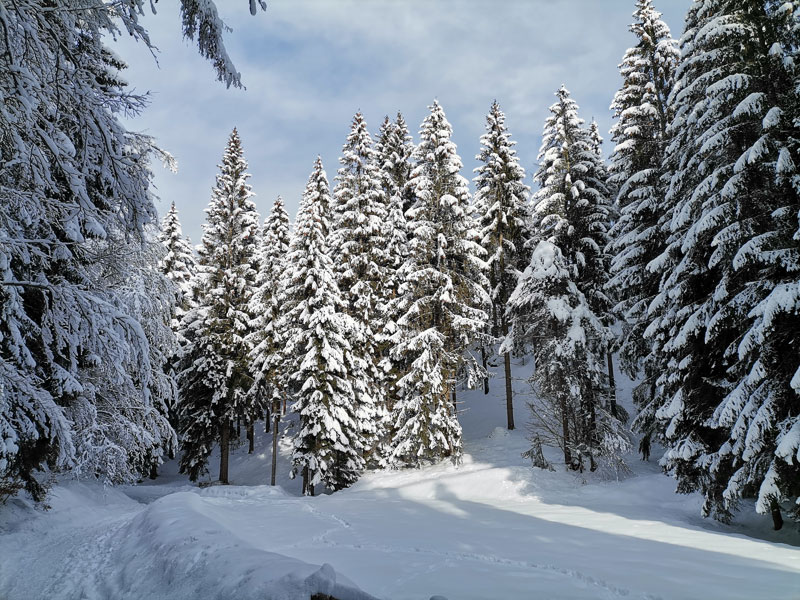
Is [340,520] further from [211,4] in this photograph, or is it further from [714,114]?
[714,114]

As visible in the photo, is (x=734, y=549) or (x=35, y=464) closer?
(x=35, y=464)

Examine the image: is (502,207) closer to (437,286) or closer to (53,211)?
(437,286)

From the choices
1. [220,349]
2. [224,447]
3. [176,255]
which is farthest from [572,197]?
[176,255]

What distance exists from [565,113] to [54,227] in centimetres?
2046

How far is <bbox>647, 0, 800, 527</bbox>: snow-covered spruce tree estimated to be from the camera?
10.1 metres

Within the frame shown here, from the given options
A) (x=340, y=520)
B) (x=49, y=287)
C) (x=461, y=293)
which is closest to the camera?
(x=49, y=287)

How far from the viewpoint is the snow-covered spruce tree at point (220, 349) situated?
26.4 m

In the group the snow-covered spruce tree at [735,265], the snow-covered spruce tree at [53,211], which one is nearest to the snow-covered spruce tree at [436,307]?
the snow-covered spruce tree at [735,265]

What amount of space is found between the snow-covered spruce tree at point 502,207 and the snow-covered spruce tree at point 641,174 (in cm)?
611

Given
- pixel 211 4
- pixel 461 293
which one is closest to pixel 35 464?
pixel 211 4

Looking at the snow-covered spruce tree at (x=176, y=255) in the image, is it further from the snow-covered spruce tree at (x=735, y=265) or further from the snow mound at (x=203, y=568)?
the snow-covered spruce tree at (x=735, y=265)

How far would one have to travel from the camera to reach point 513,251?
26125mm

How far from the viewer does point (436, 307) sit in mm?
22594

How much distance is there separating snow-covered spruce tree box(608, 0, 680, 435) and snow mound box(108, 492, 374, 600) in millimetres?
15343
